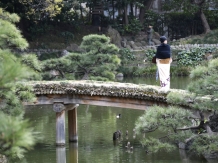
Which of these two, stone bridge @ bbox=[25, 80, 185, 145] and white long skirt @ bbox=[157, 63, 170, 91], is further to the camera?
stone bridge @ bbox=[25, 80, 185, 145]

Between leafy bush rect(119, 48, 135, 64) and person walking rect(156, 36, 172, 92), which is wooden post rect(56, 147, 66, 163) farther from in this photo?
leafy bush rect(119, 48, 135, 64)

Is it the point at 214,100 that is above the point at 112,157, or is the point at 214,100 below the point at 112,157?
above

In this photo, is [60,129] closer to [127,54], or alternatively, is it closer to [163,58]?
[163,58]

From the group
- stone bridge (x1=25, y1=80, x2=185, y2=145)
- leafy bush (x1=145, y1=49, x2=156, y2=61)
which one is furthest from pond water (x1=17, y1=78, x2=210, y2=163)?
leafy bush (x1=145, y1=49, x2=156, y2=61)

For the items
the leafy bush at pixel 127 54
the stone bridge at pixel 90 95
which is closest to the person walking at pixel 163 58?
the stone bridge at pixel 90 95

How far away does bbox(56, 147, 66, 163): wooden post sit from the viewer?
506 inches

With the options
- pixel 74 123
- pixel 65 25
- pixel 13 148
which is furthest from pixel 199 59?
pixel 13 148

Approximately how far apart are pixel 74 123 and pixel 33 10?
17.9 meters

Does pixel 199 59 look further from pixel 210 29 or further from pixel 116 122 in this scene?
pixel 116 122

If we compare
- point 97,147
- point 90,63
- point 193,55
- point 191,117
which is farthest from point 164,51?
point 193,55

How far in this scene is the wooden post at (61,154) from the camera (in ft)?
42.2

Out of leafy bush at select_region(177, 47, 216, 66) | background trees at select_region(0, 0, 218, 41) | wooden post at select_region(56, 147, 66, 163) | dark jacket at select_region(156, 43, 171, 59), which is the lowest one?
wooden post at select_region(56, 147, 66, 163)

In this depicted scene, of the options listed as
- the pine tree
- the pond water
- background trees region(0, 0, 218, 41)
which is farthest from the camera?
background trees region(0, 0, 218, 41)

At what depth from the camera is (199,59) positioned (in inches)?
1339
